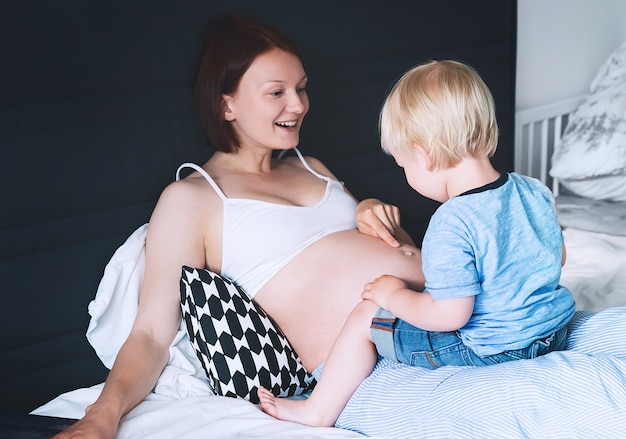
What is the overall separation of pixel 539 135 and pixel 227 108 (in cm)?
179

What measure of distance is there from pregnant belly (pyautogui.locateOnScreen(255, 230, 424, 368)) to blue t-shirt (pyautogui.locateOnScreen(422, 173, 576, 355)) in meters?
0.31

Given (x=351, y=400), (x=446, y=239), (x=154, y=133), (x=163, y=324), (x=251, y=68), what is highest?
(x=251, y=68)

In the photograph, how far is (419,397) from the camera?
1267 mm

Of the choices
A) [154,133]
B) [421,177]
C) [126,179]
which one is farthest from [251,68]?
[421,177]

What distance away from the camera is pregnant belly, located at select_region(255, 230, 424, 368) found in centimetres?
154

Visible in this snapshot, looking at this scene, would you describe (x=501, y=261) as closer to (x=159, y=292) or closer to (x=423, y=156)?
(x=423, y=156)

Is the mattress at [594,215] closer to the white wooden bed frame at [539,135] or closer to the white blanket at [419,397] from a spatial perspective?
the white wooden bed frame at [539,135]

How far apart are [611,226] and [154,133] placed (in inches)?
59.9

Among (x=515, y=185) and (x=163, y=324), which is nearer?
(x=515, y=185)

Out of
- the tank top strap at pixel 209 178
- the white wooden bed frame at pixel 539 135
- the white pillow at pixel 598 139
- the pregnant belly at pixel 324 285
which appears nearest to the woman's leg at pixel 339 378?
the pregnant belly at pixel 324 285

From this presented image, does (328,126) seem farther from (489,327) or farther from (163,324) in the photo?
(489,327)

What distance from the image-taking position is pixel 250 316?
1.50 metres

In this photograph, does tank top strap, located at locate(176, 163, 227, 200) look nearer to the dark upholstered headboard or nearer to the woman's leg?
the dark upholstered headboard

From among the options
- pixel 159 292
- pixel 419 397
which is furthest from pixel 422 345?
pixel 159 292
